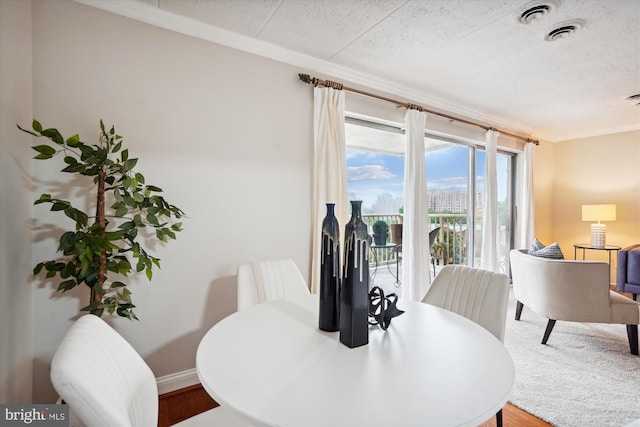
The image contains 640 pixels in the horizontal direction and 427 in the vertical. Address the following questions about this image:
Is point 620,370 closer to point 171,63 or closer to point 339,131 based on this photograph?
point 339,131

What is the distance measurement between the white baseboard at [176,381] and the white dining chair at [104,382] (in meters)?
1.16

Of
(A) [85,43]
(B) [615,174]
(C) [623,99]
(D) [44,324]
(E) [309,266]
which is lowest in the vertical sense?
(D) [44,324]

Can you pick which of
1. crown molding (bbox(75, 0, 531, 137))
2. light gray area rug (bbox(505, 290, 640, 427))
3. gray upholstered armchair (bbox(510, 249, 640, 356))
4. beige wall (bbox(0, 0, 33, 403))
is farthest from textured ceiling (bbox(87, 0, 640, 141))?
light gray area rug (bbox(505, 290, 640, 427))

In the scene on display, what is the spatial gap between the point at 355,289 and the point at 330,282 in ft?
0.49

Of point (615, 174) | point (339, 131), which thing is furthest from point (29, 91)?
point (615, 174)

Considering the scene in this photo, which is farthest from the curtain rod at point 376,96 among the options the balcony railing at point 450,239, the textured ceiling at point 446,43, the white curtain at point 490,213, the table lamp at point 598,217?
the table lamp at point 598,217

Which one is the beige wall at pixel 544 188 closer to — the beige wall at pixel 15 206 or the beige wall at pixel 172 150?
the beige wall at pixel 172 150

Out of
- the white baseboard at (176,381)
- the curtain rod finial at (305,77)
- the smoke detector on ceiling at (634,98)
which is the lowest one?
the white baseboard at (176,381)

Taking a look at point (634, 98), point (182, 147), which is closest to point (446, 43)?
point (182, 147)

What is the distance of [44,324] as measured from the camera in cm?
171

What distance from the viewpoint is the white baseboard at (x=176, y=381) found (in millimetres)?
2057

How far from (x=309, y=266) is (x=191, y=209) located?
1083 millimetres

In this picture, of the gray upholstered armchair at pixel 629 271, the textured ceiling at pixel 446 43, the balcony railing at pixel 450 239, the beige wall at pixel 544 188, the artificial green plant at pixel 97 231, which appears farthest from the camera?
the beige wall at pixel 544 188

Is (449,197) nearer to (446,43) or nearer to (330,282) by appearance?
(446,43)
